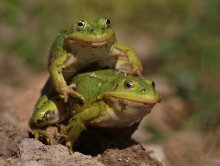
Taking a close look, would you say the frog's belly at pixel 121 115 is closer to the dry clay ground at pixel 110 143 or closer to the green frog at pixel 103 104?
the green frog at pixel 103 104

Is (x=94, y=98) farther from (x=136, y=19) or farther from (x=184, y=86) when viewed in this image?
(x=136, y=19)

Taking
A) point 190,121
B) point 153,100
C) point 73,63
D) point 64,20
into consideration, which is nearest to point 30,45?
point 64,20

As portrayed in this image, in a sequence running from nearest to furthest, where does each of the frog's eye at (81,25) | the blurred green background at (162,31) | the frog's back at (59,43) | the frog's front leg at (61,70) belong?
the frog's front leg at (61,70)
the frog's eye at (81,25)
the frog's back at (59,43)
the blurred green background at (162,31)

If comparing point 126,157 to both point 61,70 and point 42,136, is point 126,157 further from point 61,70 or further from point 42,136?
point 61,70

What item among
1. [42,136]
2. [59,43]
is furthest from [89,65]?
[42,136]

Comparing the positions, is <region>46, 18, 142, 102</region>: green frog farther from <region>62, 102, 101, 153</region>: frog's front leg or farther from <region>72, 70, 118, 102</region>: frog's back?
<region>62, 102, 101, 153</region>: frog's front leg

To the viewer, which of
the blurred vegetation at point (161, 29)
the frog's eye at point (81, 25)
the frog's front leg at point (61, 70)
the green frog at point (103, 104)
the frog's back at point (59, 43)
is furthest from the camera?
the blurred vegetation at point (161, 29)

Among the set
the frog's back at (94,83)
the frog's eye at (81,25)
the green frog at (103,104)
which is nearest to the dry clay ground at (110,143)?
the green frog at (103,104)
